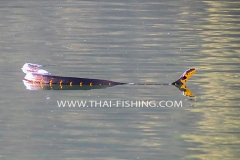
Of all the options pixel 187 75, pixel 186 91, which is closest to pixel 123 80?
pixel 187 75

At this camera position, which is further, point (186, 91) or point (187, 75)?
point (187, 75)

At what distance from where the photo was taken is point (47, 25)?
26.2 meters

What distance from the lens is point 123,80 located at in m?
Result: 16.1

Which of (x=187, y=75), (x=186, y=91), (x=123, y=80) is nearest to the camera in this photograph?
(x=186, y=91)

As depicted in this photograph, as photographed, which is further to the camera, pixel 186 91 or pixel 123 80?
pixel 123 80

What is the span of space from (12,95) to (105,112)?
181cm

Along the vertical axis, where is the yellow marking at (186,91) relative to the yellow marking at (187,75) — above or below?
below

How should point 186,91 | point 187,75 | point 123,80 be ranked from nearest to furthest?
point 186,91 < point 187,75 < point 123,80

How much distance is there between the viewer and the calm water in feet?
38.3

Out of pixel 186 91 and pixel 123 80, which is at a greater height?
pixel 123 80

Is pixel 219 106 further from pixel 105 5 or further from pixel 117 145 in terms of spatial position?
pixel 105 5

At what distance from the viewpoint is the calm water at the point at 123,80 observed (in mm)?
11672

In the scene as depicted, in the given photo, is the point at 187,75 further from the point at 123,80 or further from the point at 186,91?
the point at 123,80

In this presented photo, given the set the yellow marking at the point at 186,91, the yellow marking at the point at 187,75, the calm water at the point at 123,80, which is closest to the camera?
the calm water at the point at 123,80
